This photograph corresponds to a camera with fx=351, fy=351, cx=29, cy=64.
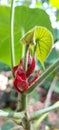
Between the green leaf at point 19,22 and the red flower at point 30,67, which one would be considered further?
the green leaf at point 19,22

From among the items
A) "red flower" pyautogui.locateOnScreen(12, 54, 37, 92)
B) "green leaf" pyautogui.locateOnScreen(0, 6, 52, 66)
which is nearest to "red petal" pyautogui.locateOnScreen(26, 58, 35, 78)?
"red flower" pyautogui.locateOnScreen(12, 54, 37, 92)

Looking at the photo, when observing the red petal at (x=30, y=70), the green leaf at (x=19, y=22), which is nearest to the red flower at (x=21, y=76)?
the red petal at (x=30, y=70)

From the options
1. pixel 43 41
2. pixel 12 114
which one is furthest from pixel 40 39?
pixel 12 114

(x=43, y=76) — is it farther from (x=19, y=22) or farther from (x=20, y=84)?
(x=19, y=22)

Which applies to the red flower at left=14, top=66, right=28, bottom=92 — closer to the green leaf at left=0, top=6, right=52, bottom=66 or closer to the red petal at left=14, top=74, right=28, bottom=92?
the red petal at left=14, top=74, right=28, bottom=92

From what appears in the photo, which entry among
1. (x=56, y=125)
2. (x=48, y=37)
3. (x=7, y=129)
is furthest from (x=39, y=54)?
(x=56, y=125)

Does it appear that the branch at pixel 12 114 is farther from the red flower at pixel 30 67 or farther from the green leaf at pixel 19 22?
the green leaf at pixel 19 22

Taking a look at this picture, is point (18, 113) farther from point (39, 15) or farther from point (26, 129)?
point (39, 15)

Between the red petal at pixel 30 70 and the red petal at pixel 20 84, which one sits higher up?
the red petal at pixel 30 70
